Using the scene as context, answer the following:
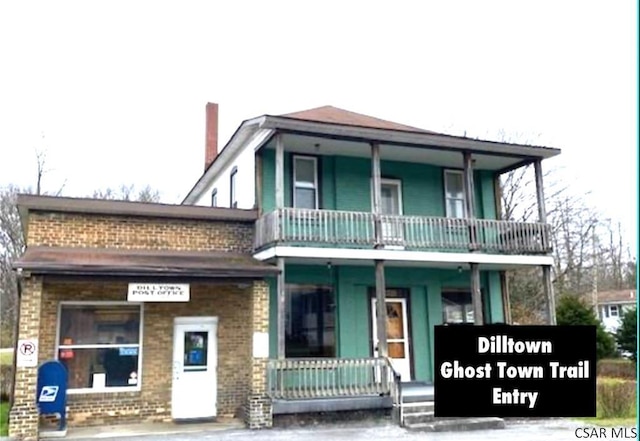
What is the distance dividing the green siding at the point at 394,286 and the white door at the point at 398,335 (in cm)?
17

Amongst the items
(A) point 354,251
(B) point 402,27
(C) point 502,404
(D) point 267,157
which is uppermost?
(D) point 267,157

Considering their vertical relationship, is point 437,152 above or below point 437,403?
above

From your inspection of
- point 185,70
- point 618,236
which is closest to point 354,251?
point 185,70

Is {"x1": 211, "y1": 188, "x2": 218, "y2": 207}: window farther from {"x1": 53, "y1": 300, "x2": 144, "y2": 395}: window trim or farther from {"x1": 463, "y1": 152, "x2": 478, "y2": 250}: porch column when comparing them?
{"x1": 463, "y1": 152, "x2": 478, "y2": 250}: porch column

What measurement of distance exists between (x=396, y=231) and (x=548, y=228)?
4.44 meters

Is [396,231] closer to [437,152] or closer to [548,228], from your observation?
[437,152]

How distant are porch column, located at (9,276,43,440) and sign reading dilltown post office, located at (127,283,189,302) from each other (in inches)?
67.4

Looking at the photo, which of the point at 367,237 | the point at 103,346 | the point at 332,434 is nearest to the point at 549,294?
the point at 367,237

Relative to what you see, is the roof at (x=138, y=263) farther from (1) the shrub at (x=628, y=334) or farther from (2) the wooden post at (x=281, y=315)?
(1) the shrub at (x=628, y=334)

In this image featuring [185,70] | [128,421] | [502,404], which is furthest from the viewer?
[185,70]

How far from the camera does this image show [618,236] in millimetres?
43469

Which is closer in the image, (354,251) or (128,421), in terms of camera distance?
(128,421)

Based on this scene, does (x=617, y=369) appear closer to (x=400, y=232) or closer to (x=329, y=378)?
(x=400, y=232)

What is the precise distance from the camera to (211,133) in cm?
2052
